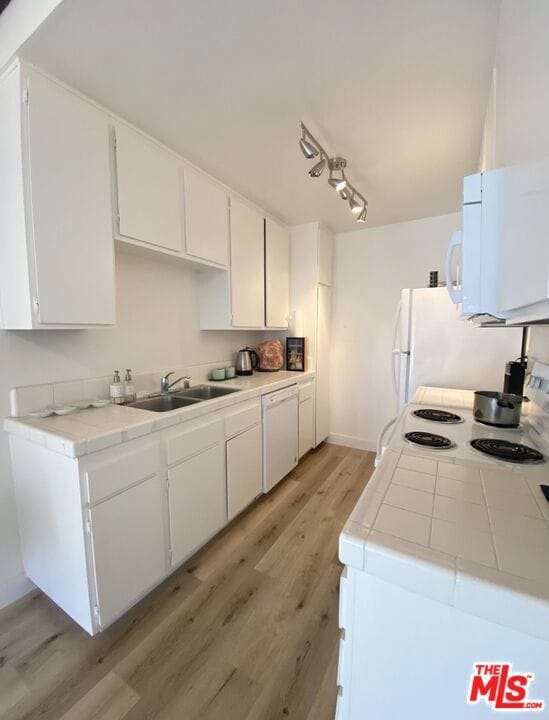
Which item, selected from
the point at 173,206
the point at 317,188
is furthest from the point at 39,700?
the point at 317,188

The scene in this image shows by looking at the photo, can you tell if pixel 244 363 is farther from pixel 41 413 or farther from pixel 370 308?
pixel 41 413

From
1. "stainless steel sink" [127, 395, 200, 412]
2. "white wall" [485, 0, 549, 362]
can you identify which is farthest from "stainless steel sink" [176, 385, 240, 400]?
"white wall" [485, 0, 549, 362]

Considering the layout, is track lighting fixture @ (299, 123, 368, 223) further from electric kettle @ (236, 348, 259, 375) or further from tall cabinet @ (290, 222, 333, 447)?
electric kettle @ (236, 348, 259, 375)

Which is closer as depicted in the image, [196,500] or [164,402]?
[196,500]

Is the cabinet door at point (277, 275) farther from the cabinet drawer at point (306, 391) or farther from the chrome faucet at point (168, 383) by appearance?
the chrome faucet at point (168, 383)

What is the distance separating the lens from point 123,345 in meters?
1.88

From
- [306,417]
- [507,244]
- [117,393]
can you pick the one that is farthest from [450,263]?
[306,417]

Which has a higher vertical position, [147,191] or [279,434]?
[147,191]

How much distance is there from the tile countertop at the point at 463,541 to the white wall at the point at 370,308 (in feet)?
7.69

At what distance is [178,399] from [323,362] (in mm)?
1667

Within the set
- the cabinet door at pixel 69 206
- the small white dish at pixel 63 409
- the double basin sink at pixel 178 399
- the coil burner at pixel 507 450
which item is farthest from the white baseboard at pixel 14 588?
the coil burner at pixel 507 450

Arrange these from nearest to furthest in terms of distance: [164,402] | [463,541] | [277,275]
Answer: [463,541] → [164,402] → [277,275]

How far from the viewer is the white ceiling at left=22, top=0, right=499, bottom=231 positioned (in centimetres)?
101

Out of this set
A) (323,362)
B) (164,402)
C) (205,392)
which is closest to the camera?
(164,402)
